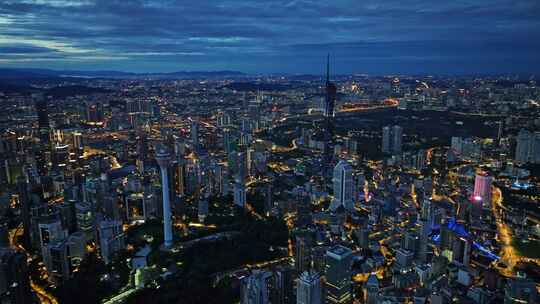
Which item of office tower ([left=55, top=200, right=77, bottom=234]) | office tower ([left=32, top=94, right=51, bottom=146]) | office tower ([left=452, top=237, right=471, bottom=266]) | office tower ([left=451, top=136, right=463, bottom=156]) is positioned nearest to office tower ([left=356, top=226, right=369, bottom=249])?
office tower ([left=452, top=237, right=471, bottom=266])

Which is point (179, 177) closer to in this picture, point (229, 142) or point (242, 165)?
point (242, 165)

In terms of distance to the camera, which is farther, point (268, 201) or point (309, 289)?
point (268, 201)

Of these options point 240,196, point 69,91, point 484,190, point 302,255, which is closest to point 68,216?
point 240,196

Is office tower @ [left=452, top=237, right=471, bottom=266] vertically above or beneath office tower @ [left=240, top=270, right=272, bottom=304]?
beneath

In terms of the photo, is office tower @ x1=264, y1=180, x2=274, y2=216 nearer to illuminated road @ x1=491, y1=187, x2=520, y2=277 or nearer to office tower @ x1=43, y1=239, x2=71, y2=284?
office tower @ x1=43, y1=239, x2=71, y2=284

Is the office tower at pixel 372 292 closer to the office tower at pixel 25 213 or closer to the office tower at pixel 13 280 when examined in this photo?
the office tower at pixel 13 280

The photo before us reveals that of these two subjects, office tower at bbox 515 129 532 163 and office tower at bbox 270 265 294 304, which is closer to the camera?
office tower at bbox 270 265 294 304

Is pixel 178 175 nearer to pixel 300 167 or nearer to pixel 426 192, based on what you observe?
pixel 300 167
